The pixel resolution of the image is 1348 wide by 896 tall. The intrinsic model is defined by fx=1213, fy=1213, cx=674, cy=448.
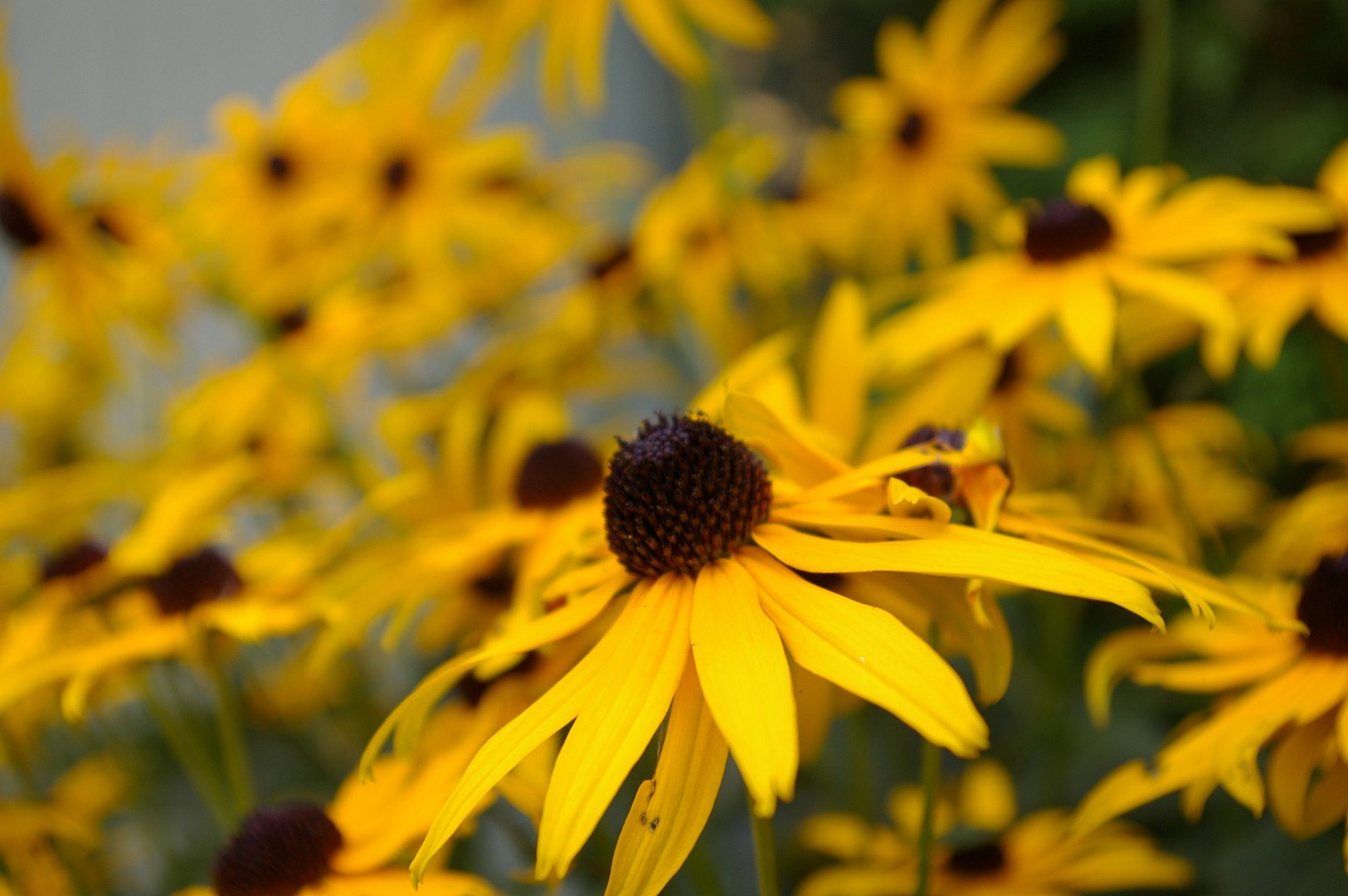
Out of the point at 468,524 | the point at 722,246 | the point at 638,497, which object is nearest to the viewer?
the point at 638,497

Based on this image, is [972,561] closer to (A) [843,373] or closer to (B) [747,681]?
(B) [747,681]

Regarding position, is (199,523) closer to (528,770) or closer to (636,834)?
(528,770)

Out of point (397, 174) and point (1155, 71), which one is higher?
point (397, 174)

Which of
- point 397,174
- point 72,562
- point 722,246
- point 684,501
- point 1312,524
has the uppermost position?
point 397,174

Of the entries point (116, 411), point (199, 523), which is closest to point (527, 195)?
point (199, 523)

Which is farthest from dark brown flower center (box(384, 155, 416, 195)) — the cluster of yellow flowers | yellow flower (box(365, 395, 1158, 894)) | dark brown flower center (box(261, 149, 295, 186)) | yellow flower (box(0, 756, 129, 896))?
yellow flower (box(365, 395, 1158, 894))

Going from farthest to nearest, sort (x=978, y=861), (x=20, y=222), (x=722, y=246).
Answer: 1. (x=722, y=246)
2. (x=20, y=222)
3. (x=978, y=861)

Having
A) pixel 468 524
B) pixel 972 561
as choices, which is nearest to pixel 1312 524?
pixel 972 561

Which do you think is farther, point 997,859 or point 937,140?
point 937,140
